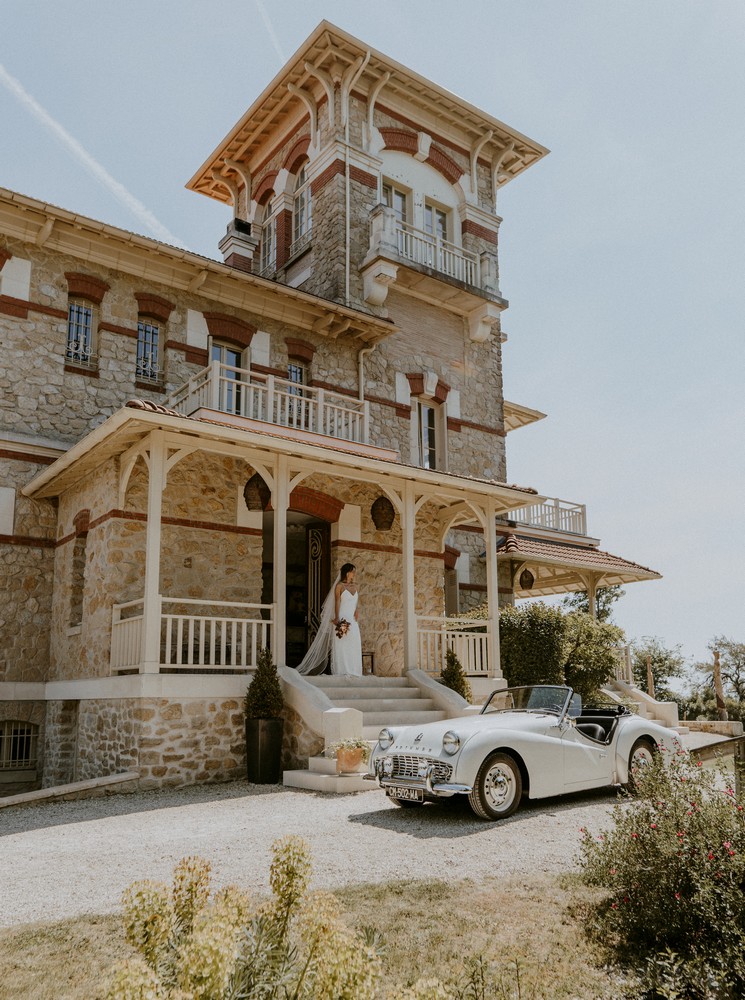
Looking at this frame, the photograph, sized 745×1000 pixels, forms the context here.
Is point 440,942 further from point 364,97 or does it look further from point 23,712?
point 364,97

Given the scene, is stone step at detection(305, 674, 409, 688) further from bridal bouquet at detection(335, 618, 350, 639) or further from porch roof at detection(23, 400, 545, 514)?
porch roof at detection(23, 400, 545, 514)

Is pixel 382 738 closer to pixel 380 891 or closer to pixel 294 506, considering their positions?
pixel 380 891

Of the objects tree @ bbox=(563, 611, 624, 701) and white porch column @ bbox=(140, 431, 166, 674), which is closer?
white porch column @ bbox=(140, 431, 166, 674)

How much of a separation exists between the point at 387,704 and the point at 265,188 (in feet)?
48.0

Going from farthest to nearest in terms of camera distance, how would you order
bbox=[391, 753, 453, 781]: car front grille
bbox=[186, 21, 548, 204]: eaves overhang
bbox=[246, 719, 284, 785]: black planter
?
bbox=[186, 21, 548, 204]: eaves overhang, bbox=[246, 719, 284, 785]: black planter, bbox=[391, 753, 453, 781]: car front grille

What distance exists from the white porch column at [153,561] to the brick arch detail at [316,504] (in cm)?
369

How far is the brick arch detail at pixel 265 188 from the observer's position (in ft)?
69.5

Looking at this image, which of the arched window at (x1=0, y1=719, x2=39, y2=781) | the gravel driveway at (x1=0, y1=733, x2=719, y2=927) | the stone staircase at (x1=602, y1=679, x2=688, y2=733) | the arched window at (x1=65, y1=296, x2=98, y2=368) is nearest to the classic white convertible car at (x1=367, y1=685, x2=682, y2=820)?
the gravel driveway at (x1=0, y1=733, x2=719, y2=927)

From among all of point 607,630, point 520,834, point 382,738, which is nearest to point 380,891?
point 520,834

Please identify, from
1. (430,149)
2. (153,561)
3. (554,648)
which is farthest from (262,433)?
(430,149)

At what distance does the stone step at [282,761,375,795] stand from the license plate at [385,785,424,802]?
1.65 m

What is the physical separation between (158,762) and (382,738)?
346cm

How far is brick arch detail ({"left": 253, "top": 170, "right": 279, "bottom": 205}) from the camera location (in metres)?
21.2

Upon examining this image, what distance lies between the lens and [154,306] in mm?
15086
